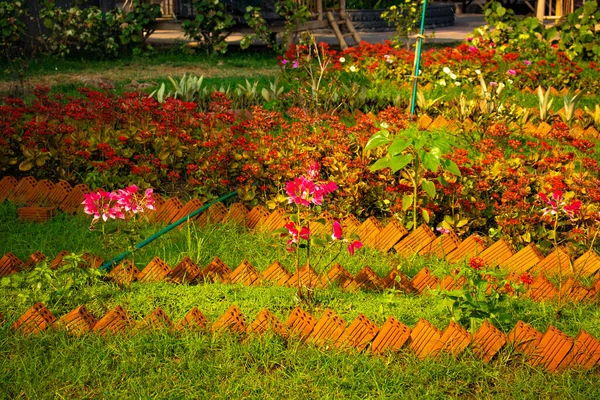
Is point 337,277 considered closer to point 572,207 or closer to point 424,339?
point 424,339

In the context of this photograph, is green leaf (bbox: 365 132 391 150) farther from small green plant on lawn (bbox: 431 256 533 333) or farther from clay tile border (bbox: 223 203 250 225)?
small green plant on lawn (bbox: 431 256 533 333)

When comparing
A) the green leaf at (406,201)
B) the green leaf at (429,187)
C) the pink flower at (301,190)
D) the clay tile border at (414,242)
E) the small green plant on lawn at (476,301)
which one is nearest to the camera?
the small green plant on lawn at (476,301)

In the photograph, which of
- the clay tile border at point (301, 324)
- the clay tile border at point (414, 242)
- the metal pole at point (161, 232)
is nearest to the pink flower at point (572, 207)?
the clay tile border at point (414, 242)

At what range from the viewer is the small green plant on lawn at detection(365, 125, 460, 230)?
460 centimetres

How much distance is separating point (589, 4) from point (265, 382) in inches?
319

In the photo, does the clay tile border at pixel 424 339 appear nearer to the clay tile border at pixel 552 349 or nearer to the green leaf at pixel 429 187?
the clay tile border at pixel 552 349

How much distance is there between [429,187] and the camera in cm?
473

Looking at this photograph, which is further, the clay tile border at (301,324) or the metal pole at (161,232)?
the metal pole at (161,232)

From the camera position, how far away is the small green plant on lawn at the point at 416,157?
181 inches

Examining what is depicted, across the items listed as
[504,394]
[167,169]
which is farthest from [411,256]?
[167,169]

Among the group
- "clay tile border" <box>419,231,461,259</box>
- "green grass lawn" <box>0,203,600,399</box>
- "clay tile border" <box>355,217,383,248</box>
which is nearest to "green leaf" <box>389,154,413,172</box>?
"clay tile border" <box>355,217,383,248</box>

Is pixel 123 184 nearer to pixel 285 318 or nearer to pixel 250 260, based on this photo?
pixel 250 260

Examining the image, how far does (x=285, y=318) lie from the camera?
3643mm

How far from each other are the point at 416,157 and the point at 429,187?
0.61 feet
